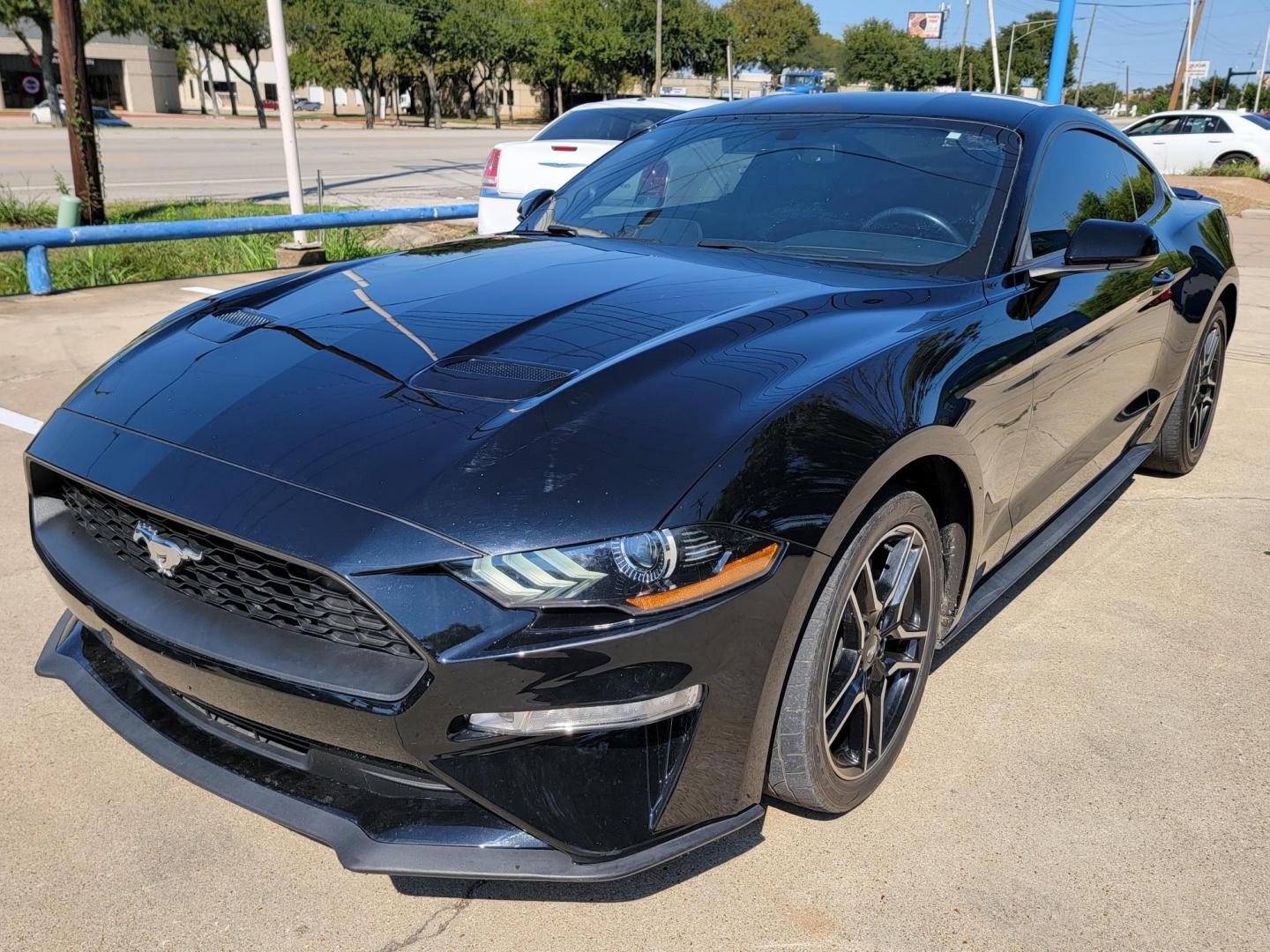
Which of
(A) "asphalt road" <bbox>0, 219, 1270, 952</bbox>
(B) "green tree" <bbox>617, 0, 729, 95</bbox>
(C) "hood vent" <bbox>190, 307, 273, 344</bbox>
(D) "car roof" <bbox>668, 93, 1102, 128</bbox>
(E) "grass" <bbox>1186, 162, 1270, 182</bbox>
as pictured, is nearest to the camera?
(A) "asphalt road" <bbox>0, 219, 1270, 952</bbox>

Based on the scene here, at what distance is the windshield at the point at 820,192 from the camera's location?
3.05 metres

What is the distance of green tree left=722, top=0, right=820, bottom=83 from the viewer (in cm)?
9012

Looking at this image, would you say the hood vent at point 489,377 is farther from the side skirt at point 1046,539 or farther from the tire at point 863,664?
the side skirt at point 1046,539

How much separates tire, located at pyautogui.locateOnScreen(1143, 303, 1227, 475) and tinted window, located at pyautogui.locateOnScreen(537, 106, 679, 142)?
608 cm

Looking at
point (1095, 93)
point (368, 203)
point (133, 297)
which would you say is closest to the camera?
point (133, 297)

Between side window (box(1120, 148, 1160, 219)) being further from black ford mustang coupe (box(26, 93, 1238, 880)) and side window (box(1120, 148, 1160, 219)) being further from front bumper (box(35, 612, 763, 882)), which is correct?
front bumper (box(35, 612, 763, 882))

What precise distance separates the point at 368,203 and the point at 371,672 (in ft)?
46.8

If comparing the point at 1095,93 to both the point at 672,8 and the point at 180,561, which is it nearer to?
the point at 672,8

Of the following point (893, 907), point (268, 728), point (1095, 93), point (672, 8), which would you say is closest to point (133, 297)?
point (268, 728)

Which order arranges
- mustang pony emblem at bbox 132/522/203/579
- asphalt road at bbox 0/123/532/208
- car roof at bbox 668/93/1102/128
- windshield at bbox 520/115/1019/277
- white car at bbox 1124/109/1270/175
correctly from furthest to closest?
white car at bbox 1124/109/1270/175, asphalt road at bbox 0/123/532/208, car roof at bbox 668/93/1102/128, windshield at bbox 520/115/1019/277, mustang pony emblem at bbox 132/522/203/579

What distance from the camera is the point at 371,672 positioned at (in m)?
1.80

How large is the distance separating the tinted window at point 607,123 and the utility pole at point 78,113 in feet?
14.7

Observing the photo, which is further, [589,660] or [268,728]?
[268,728]

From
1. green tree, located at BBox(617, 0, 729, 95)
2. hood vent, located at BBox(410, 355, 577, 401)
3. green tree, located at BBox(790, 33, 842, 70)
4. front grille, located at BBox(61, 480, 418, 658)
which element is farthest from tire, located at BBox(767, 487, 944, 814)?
green tree, located at BBox(790, 33, 842, 70)
